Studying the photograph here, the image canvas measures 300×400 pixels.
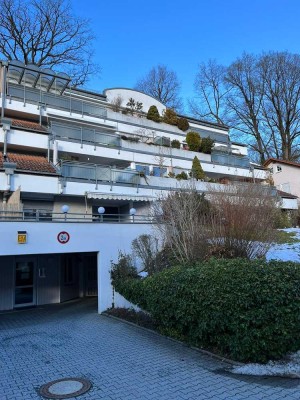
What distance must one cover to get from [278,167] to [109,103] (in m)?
19.6

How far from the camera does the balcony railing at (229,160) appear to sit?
33281mm

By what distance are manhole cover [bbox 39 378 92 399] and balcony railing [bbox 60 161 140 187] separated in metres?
14.8

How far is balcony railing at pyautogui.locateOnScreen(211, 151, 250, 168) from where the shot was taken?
33281 millimetres

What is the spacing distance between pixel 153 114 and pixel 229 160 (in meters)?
8.41

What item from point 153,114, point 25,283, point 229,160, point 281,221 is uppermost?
point 153,114

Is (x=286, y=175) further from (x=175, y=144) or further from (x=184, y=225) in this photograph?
(x=184, y=225)

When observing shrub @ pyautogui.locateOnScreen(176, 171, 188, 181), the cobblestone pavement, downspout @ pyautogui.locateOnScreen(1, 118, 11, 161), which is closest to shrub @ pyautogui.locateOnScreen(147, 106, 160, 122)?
shrub @ pyautogui.locateOnScreen(176, 171, 188, 181)

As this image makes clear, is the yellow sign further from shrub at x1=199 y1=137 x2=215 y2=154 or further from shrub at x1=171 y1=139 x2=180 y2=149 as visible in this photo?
shrub at x1=199 y1=137 x2=215 y2=154

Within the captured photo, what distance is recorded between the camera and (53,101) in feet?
87.0

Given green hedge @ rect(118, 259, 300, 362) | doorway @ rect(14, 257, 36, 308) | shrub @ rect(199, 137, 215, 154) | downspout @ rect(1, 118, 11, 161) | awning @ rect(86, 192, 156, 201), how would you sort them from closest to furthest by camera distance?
green hedge @ rect(118, 259, 300, 362), doorway @ rect(14, 257, 36, 308), awning @ rect(86, 192, 156, 201), downspout @ rect(1, 118, 11, 161), shrub @ rect(199, 137, 215, 154)

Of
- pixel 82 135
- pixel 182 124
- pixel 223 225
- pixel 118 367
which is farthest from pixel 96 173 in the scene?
pixel 182 124

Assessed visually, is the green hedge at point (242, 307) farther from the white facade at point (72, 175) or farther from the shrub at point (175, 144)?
the shrub at point (175, 144)

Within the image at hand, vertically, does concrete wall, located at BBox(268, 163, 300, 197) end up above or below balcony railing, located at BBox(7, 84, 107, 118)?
below

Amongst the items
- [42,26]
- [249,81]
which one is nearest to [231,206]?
[42,26]
